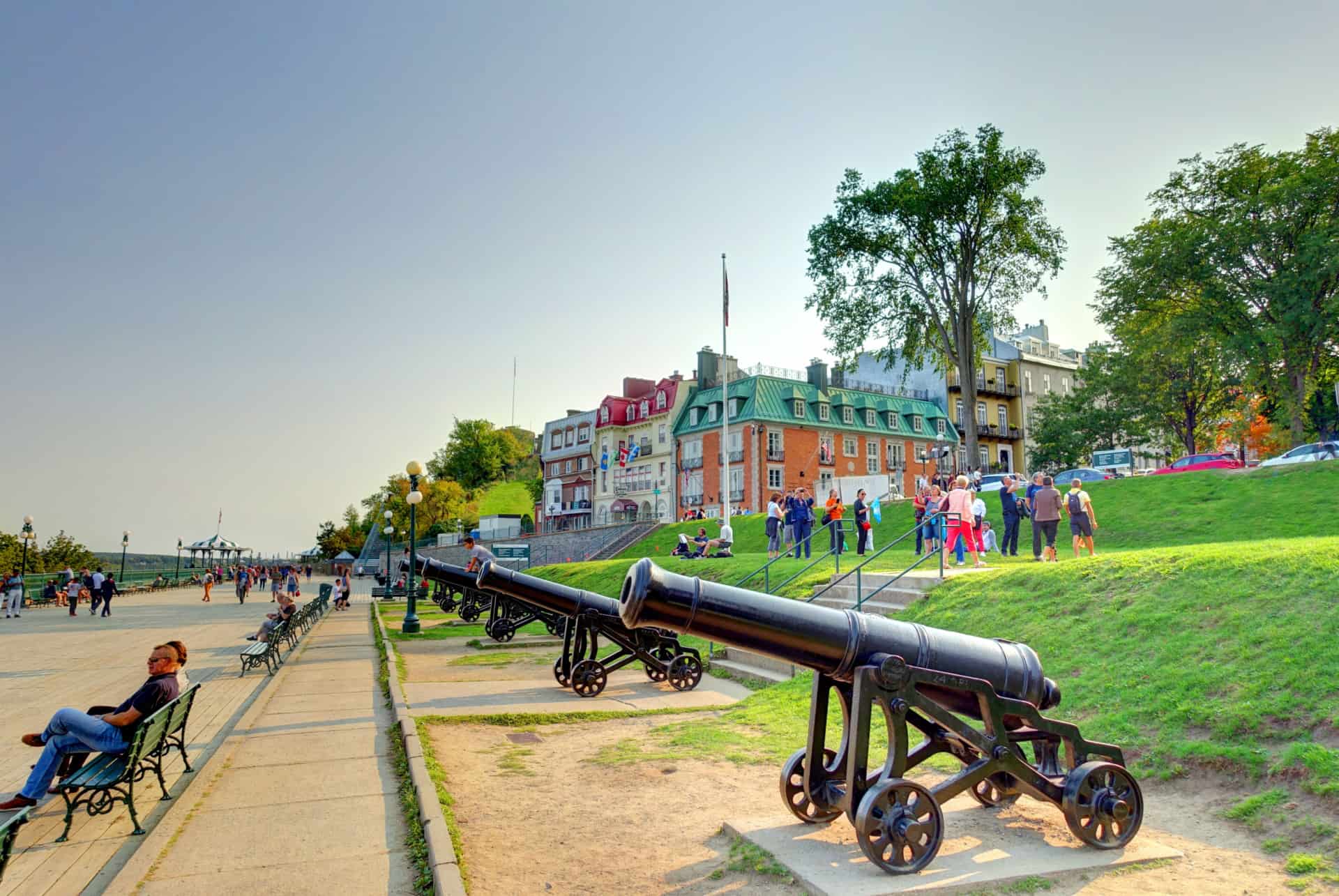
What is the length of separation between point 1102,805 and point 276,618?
52.2 ft

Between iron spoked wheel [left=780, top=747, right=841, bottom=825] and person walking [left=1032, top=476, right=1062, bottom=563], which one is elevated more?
person walking [left=1032, top=476, right=1062, bottom=563]

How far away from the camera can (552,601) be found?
12.0 m

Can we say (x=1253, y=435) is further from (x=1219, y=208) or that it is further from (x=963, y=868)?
(x=963, y=868)

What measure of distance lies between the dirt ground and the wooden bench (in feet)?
7.34

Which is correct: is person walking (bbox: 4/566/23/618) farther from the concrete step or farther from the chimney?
the chimney

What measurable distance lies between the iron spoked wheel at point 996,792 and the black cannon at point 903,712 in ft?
1.51

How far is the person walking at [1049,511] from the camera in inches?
616

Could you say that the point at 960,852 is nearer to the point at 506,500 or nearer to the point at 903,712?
the point at 903,712

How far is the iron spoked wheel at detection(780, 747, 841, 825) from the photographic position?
17.8ft

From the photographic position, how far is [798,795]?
18.5ft

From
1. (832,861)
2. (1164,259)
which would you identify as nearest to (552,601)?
(832,861)

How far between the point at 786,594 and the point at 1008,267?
2535 cm

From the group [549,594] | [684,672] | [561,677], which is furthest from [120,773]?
[684,672]

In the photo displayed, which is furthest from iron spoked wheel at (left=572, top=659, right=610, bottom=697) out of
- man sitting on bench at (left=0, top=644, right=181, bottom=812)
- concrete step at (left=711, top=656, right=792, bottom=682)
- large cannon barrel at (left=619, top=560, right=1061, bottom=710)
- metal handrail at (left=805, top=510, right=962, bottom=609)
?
large cannon barrel at (left=619, top=560, right=1061, bottom=710)
